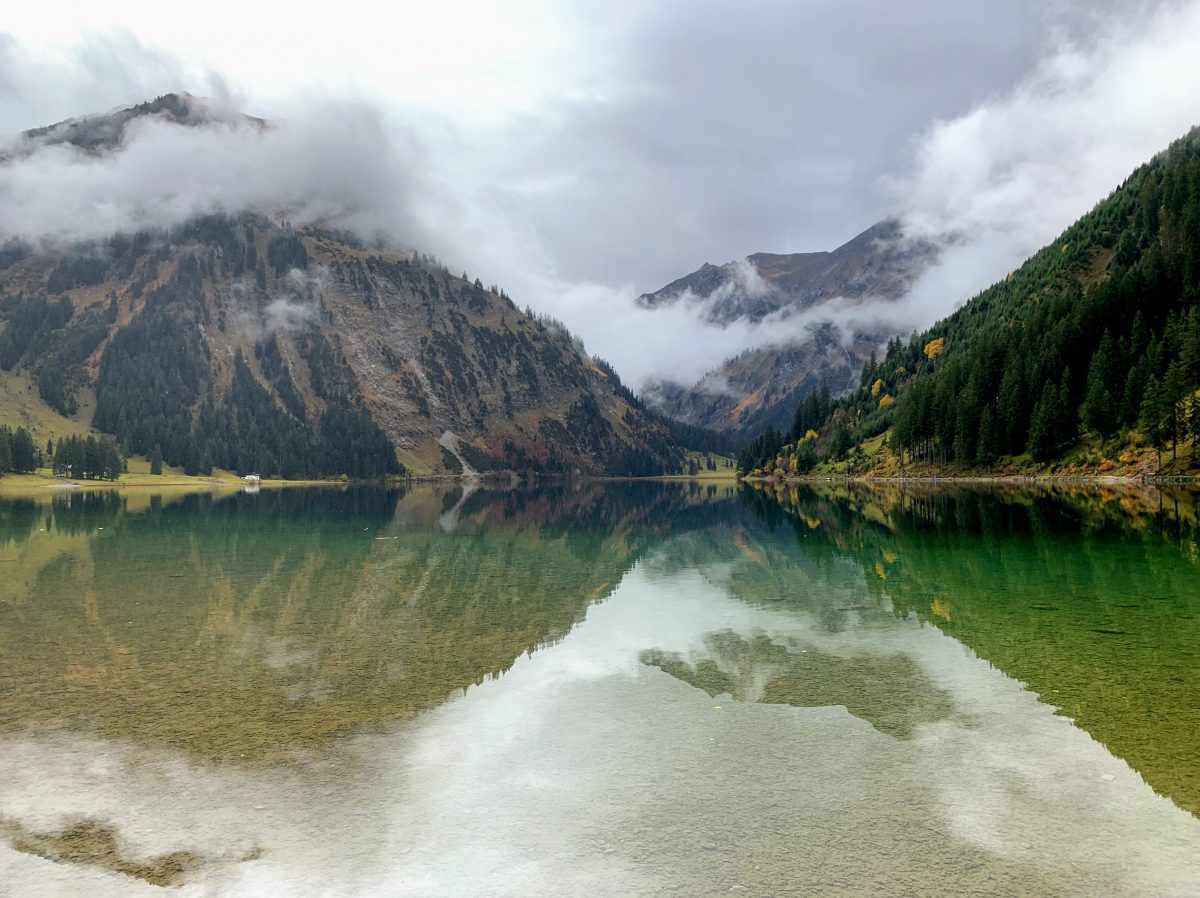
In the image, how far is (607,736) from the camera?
14.0m

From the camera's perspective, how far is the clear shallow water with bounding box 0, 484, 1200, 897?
30.5 feet

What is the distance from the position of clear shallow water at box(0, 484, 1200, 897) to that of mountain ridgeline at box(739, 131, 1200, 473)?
88862mm

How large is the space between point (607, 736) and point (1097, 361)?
414 feet

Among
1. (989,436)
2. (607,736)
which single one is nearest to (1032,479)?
(989,436)

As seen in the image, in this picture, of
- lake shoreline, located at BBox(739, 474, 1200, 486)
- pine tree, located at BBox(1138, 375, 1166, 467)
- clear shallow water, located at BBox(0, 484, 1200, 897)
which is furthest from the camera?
lake shoreline, located at BBox(739, 474, 1200, 486)

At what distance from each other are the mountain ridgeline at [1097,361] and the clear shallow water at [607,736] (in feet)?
292

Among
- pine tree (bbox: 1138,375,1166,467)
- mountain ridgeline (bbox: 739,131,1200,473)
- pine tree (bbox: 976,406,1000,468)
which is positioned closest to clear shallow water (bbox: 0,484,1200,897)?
pine tree (bbox: 1138,375,1166,467)

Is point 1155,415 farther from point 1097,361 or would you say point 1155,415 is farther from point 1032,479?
point 1032,479

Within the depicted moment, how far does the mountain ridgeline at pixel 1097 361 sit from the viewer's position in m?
103

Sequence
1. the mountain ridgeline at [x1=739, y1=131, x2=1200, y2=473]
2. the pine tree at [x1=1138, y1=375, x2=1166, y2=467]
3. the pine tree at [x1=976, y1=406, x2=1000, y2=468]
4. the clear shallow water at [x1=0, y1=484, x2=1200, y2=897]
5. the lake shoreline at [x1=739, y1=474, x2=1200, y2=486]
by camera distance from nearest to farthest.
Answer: the clear shallow water at [x1=0, y1=484, x2=1200, y2=897], the pine tree at [x1=1138, y1=375, x2=1166, y2=467], the lake shoreline at [x1=739, y1=474, x2=1200, y2=486], the mountain ridgeline at [x1=739, y1=131, x2=1200, y2=473], the pine tree at [x1=976, y1=406, x2=1000, y2=468]

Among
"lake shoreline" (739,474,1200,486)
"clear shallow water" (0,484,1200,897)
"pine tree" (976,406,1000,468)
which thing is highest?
"pine tree" (976,406,1000,468)

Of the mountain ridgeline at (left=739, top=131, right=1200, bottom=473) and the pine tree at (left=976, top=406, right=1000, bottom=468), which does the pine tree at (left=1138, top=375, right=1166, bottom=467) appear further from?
the pine tree at (left=976, top=406, right=1000, bottom=468)

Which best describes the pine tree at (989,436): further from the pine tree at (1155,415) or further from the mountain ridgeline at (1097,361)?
the pine tree at (1155,415)

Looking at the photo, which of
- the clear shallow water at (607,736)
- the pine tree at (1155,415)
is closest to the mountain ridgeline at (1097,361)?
the pine tree at (1155,415)
